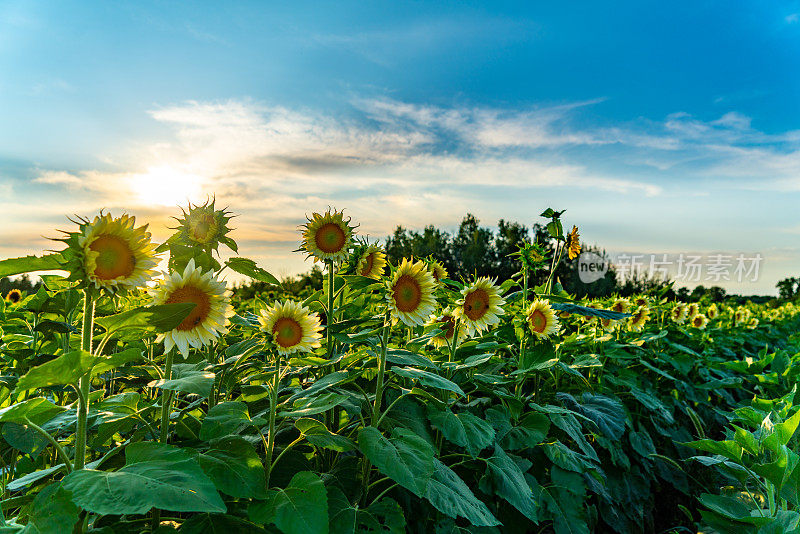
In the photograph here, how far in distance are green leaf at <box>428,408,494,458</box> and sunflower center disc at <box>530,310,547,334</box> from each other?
1178 millimetres

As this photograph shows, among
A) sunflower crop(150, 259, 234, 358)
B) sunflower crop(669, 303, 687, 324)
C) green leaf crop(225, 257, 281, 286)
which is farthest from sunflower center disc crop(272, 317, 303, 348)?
sunflower crop(669, 303, 687, 324)

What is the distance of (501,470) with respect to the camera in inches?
92.4

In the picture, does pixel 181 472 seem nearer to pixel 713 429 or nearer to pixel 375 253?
pixel 375 253

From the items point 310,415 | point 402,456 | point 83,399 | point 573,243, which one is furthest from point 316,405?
point 573,243

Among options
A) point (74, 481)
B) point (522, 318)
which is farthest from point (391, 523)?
point (522, 318)

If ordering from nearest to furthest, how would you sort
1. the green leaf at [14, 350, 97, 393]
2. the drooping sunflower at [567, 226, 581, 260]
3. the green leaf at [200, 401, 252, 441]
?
the green leaf at [14, 350, 97, 393], the green leaf at [200, 401, 252, 441], the drooping sunflower at [567, 226, 581, 260]

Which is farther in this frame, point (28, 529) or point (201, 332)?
point (201, 332)

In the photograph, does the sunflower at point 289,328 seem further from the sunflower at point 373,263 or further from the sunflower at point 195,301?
the sunflower at point 373,263

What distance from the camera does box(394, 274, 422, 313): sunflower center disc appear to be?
2.24 m

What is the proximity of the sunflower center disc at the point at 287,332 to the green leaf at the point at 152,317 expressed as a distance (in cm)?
55

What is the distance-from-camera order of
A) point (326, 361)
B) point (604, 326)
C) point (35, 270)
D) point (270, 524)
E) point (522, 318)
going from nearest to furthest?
point (35, 270)
point (270, 524)
point (326, 361)
point (522, 318)
point (604, 326)

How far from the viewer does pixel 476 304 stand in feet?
9.31

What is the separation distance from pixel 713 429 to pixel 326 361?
4.99 meters

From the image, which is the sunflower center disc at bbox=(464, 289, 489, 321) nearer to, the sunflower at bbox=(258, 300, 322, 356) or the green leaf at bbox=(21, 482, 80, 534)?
the sunflower at bbox=(258, 300, 322, 356)
